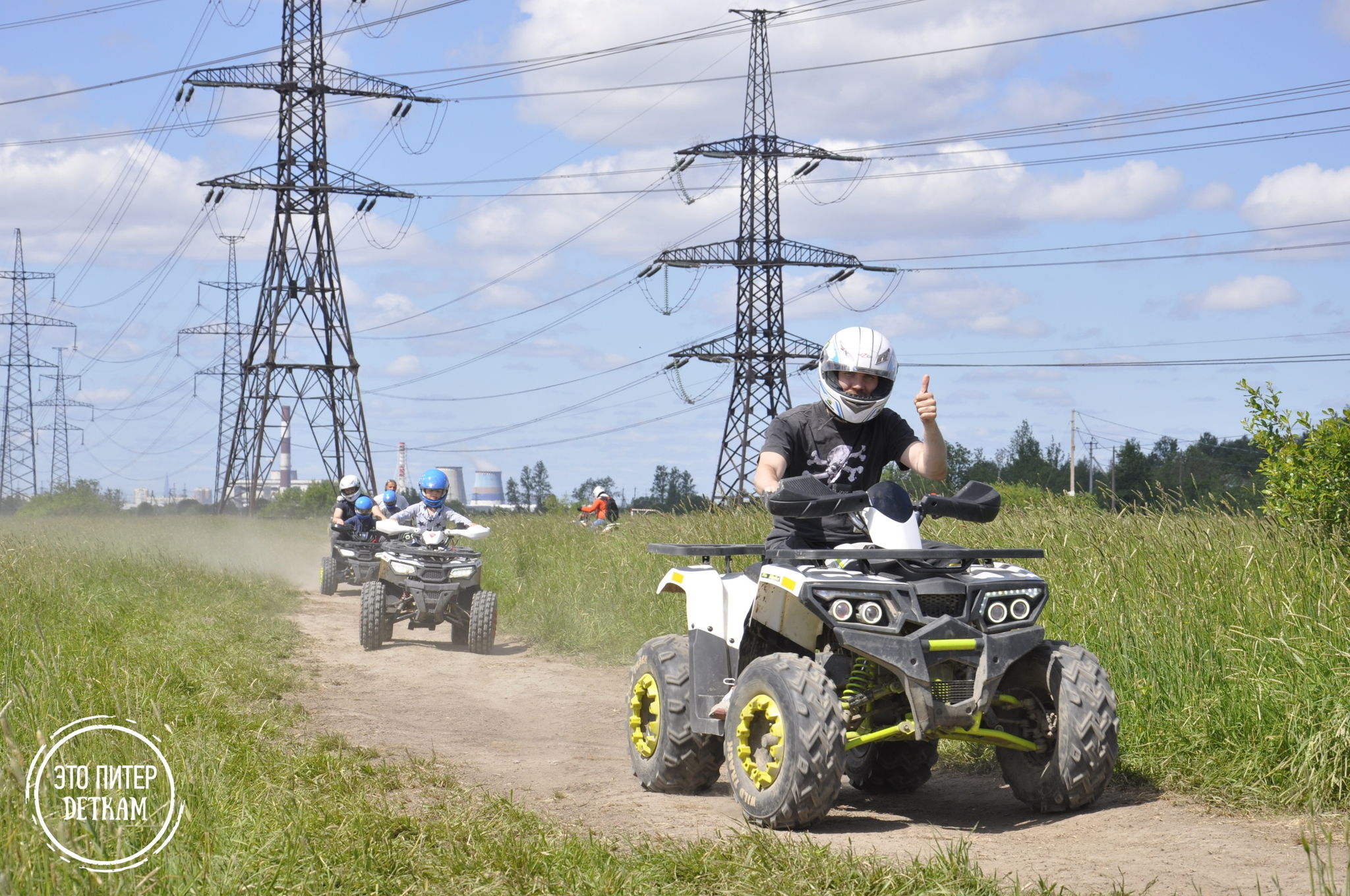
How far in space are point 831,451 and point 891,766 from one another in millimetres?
1835

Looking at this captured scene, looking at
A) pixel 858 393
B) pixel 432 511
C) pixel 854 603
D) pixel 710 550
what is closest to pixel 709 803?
pixel 710 550

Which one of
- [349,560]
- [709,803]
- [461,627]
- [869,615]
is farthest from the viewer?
[349,560]

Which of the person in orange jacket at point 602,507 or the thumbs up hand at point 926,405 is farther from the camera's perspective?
the person in orange jacket at point 602,507

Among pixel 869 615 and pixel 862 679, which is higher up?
pixel 869 615

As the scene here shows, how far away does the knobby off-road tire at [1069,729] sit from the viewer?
5.91 meters

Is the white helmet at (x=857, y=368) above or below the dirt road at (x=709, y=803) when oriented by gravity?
above

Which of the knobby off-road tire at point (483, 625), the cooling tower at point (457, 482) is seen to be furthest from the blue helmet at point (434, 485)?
the cooling tower at point (457, 482)

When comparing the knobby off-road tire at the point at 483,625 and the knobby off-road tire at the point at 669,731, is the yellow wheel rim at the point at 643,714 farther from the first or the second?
the knobby off-road tire at the point at 483,625

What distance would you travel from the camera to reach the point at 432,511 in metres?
15.0

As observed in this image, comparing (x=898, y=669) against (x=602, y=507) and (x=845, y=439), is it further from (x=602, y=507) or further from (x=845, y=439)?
(x=602, y=507)

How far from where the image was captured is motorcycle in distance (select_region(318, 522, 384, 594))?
20938 mm

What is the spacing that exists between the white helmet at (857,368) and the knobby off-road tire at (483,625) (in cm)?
757

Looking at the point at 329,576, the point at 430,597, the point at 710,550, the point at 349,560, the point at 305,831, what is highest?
the point at 710,550

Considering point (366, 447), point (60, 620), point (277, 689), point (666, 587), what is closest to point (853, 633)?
point (666, 587)
